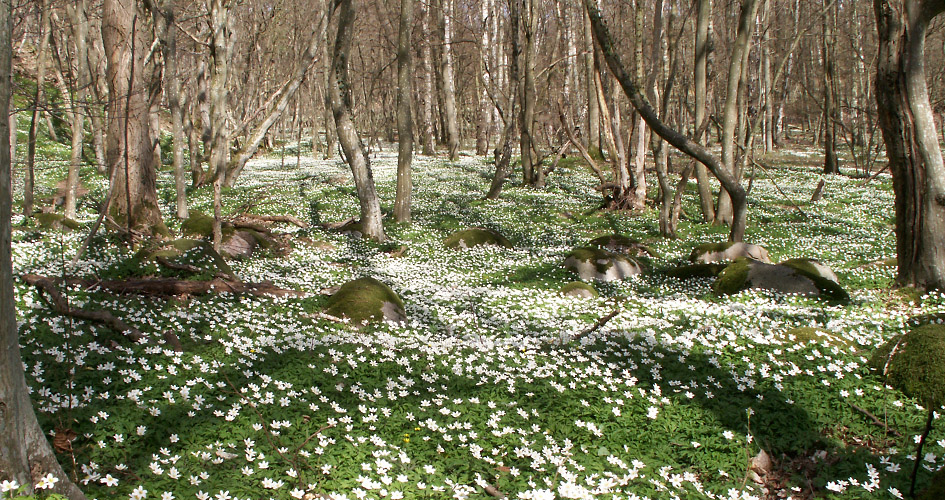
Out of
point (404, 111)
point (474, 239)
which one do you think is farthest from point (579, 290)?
point (404, 111)

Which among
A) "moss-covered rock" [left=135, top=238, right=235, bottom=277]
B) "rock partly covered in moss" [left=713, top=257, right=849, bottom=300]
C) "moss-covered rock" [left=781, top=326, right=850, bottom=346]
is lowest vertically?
"moss-covered rock" [left=781, top=326, right=850, bottom=346]

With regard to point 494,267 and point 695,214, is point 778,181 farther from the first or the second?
point 494,267

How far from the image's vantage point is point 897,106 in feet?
30.2

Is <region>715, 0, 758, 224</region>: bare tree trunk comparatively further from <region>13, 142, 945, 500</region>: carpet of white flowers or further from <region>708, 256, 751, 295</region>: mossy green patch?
<region>13, 142, 945, 500</region>: carpet of white flowers

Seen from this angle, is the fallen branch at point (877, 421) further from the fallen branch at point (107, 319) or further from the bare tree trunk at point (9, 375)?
the fallen branch at point (107, 319)

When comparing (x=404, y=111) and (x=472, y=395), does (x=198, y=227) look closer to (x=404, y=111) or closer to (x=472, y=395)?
(x=404, y=111)

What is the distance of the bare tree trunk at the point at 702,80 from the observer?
59.6 ft

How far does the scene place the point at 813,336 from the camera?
24.5ft

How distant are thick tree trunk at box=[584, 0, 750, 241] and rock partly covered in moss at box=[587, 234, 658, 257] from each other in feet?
13.2

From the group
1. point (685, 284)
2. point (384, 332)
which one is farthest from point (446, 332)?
point (685, 284)

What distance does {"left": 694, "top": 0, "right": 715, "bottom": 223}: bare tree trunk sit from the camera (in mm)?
18172

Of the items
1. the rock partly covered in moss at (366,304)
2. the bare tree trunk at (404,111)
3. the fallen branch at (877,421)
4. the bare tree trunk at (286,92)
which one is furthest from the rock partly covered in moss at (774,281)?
the bare tree trunk at (286,92)

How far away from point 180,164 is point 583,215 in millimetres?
13729

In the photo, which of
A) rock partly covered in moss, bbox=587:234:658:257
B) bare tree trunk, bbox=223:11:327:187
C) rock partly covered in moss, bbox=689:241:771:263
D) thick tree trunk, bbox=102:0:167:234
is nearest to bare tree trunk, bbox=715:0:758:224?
rock partly covered in moss, bbox=587:234:658:257
